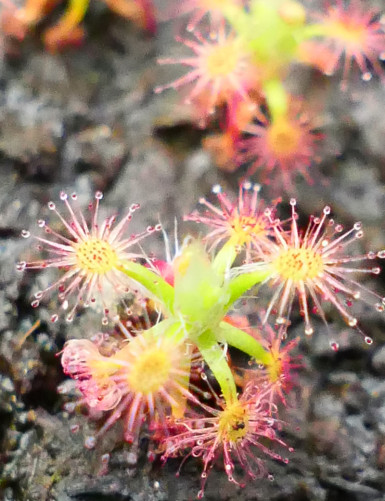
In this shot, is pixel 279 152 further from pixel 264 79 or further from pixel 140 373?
pixel 140 373

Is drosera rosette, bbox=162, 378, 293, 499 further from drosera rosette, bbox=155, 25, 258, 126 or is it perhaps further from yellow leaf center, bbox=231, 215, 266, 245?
drosera rosette, bbox=155, 25, 258, 126

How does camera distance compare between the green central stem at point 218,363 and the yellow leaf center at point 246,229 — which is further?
the yellow leaf center at point 246,229

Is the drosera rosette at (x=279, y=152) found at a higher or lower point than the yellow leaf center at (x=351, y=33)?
lower

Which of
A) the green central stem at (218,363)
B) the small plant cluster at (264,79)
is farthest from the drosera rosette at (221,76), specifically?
the green central stem at (218,363)

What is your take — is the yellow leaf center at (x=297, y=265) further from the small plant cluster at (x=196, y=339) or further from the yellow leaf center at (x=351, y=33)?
the yellow leaf center at (x=351, y=33)

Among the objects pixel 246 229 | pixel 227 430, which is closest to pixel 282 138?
pixel 246 229

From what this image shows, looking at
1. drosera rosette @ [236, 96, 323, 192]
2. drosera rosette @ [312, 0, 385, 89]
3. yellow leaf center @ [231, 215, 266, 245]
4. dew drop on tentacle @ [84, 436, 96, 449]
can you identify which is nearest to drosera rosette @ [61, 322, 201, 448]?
dew drop on tentacle @ [84, 436, 96, 449]

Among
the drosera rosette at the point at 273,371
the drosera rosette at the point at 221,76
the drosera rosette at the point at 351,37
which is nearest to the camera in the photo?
the drosera rosette at the point at 273,371
